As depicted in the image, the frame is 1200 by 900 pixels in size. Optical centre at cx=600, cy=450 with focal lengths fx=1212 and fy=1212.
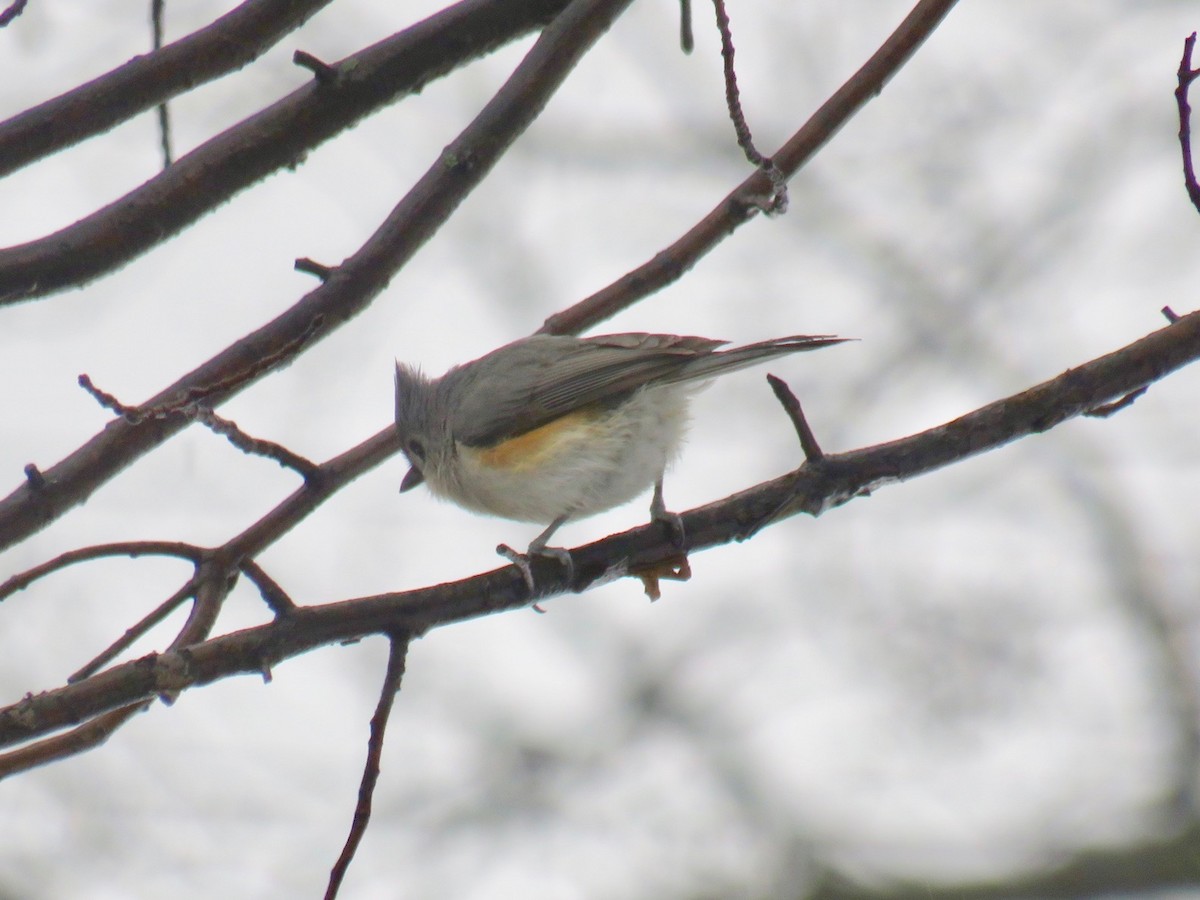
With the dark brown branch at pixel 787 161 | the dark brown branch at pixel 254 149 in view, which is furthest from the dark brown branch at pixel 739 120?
the dark brown branch at pixel 254 149

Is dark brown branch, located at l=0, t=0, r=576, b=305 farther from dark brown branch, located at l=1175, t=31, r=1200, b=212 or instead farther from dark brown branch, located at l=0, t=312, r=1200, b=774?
dark brown branch, located at l=1175, t=31, r=1200, b=212

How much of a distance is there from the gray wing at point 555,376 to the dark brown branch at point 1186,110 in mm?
1688

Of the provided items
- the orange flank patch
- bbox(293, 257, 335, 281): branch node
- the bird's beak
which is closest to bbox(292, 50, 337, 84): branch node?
bbox(293, 257, 335, 281): branch node

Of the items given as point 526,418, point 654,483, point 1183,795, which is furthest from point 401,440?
point 1183,795

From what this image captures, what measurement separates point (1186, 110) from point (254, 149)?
2050 millimetres

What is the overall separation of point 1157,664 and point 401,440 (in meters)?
5.06

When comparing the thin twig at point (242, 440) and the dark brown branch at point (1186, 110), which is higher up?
the dark brown branch at point (1186, 110)

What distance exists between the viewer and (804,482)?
8.18 ft

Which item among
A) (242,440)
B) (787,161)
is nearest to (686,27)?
(787,161)

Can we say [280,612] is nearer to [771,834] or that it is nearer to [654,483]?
[654,483]

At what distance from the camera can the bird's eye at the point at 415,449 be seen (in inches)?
160

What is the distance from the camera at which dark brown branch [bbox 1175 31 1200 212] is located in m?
2.04

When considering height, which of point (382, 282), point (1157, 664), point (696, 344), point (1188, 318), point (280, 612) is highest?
point (1157, 664)

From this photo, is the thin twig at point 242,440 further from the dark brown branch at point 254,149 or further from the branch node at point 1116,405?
the branch node at point 1116,405
